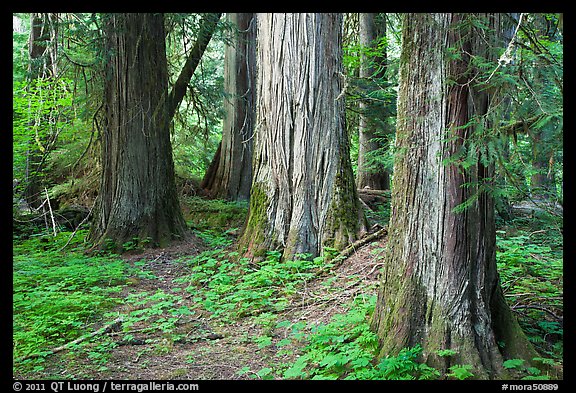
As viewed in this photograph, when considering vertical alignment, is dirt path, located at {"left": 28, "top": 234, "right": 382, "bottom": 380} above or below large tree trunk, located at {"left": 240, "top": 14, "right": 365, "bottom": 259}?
below

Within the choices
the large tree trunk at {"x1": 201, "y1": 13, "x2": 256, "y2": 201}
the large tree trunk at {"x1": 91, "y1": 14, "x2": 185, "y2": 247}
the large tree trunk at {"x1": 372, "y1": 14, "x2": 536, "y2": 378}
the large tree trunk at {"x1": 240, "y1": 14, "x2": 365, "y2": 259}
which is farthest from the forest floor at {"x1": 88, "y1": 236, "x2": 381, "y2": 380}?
the large tree trunk at {"x1": 201, "y1": 13, "x2": 256, "y2": 201}

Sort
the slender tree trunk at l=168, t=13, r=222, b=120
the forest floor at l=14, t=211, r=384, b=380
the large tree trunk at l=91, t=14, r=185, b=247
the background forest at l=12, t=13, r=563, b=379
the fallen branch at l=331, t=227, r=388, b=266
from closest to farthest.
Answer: the background forest at l=12, t=13, r=563, b=379 < the forest floor at l=14, t=211, r=384, b=380 < the fallen branch at l=331, t=227, r=388, b=266 < the large tree trunk at l=91, t=14, r=185, b=247 < the slender tree trunk at l=168, t=13, r=222, b=120

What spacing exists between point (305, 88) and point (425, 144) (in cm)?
347

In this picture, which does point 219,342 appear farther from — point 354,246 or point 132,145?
point 132,145

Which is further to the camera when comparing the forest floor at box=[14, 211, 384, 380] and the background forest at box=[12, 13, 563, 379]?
the forest floor at box=[14, 211, 384, 380]

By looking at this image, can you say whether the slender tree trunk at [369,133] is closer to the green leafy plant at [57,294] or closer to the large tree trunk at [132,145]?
the large tree trunk at [132,145]

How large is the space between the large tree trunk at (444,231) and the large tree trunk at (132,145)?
5.82 meters

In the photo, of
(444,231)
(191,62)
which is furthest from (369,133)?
(444,231)

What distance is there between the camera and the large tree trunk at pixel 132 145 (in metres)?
8.69

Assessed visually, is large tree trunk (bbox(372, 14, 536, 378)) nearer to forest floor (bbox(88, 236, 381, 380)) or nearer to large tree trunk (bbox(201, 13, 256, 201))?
forest floor (bbox(88, 236, 381, 380))

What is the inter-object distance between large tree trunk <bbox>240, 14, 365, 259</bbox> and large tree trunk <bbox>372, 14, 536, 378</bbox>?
9.46 ft

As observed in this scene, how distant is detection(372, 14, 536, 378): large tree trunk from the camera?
3.62 m

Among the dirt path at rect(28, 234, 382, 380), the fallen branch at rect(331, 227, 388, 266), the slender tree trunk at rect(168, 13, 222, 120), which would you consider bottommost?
the dirt path at rect(28, 234, 382, 380)
